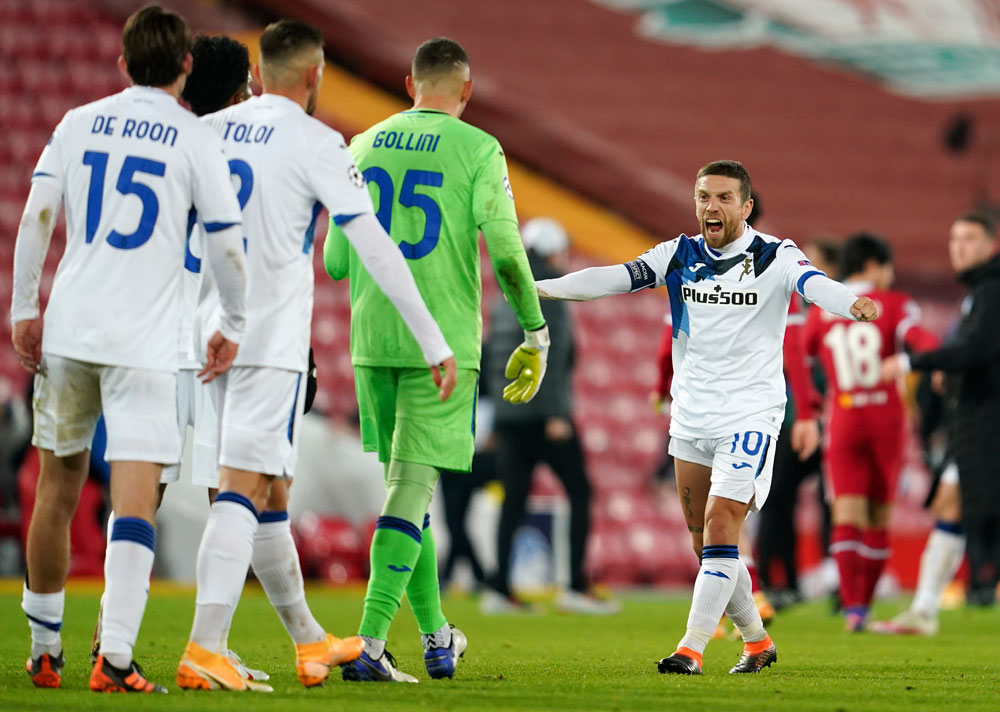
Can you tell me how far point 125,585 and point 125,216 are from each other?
3.36 ft

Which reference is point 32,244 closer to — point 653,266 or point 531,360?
point 531,360

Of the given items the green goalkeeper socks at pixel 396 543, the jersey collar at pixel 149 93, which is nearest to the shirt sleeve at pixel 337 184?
the jersey collar at pixel 149 93

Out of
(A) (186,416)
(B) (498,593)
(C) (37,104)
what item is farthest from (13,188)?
(A) (186,416)

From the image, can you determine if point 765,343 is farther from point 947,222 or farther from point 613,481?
point 947,222

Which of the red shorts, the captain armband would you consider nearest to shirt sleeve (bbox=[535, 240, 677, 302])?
the captain armband

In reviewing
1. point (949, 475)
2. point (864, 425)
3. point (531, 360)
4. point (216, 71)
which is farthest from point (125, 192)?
point (949, 475)

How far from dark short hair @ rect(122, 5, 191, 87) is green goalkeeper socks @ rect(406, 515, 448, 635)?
5.42 ft

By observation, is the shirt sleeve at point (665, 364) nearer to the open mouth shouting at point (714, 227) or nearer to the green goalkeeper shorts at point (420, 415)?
the open mouth shouting at point (714, 227)

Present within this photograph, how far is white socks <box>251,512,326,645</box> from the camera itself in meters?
4.52

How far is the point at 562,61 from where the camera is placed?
20656 millimetres

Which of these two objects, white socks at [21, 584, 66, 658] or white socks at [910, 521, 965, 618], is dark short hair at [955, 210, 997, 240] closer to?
white socks at [910, 521, 965, 618]

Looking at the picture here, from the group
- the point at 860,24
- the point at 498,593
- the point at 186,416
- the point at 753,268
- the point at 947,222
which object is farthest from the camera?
the point at 860,24

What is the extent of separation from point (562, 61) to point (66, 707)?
695 inches

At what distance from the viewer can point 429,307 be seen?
493 cm
